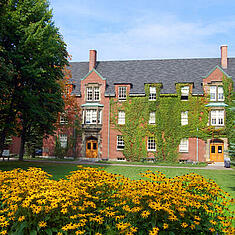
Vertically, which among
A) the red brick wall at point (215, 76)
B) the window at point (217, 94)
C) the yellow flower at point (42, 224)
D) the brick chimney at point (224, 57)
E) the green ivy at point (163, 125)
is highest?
the brick chimney at point (224, 57)

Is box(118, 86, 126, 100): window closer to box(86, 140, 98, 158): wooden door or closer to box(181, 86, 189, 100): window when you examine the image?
box(86, 140, 98, 158): wooden door

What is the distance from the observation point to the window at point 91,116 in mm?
37062

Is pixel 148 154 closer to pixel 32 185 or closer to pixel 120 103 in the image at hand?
pixel 120 103

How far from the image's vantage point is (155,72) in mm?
39000

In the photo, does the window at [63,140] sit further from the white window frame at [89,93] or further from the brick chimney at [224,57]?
the brick chimney at [224,57]

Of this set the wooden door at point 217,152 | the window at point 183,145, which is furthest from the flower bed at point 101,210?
the wooden door at point 217,152

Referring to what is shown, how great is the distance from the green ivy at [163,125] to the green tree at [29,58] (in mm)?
15191

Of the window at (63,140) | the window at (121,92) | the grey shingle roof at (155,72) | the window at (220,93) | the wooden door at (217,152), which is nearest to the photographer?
the wooden door at (217,152)

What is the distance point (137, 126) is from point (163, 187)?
29.4m

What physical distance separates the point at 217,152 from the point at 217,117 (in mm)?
4501

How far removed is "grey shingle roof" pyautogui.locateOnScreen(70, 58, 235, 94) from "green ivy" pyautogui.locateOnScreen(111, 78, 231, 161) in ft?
4.62

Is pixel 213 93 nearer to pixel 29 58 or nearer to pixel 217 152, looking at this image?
pixel 217 152

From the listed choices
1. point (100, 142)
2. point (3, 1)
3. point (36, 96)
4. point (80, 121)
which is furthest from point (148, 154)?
point (3, 1)

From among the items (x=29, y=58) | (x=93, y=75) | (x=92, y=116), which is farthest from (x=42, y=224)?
(x=93, y=75)
